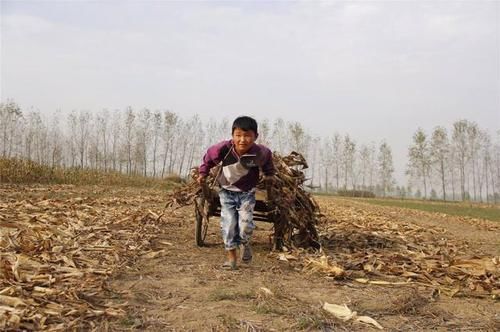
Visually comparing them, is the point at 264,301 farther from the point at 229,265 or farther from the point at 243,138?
the point at 243,138

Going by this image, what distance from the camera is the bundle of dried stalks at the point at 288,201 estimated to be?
243 inches

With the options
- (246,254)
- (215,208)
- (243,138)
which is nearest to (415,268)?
(246,254)

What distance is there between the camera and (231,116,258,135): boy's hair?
531 cm

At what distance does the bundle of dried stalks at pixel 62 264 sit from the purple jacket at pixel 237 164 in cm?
142

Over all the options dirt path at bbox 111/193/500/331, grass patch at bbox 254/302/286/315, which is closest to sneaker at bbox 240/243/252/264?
dirt path at bbox 111/193/500/331

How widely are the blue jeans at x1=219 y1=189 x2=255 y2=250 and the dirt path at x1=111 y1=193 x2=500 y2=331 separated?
1.18ft

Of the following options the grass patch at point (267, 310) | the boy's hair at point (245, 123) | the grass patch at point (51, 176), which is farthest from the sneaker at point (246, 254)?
the grass patch at point (51, 176)

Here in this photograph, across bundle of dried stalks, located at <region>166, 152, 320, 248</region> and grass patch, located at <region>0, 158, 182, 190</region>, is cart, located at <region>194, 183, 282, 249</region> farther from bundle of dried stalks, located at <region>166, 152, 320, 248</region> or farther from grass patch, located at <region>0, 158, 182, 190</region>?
grass patch, located at <region>0, 158, 182, 190</region>

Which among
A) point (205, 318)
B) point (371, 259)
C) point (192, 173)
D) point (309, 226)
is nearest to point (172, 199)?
point (192, 173)

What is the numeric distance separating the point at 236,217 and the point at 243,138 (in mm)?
Result: 1009

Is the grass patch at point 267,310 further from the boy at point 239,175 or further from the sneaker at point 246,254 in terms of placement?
the sneaker at point 246,254

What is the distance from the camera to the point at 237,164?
5504 millimetres

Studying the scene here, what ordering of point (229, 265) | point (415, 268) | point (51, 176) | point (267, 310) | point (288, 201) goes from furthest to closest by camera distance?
point (51, 176)
point (288, 201)
point (415, 268)
point (229, 265)
point (267, 310)

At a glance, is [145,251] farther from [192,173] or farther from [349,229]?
[349,229]
